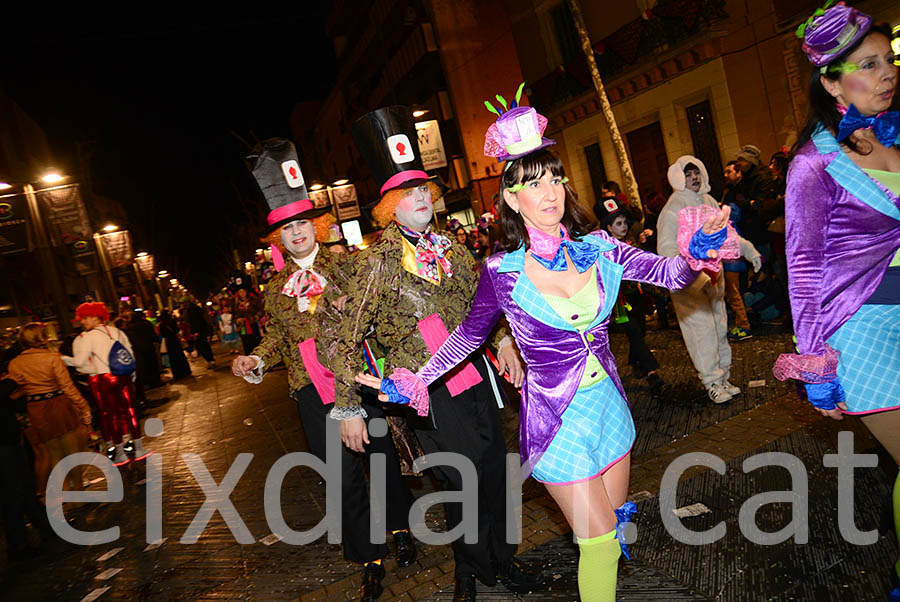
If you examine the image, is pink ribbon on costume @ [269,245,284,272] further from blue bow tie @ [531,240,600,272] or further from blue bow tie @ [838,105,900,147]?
blue bow tie @ [838,105,900,147]

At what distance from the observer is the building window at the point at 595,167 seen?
19.6 m

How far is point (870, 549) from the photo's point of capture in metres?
2.96

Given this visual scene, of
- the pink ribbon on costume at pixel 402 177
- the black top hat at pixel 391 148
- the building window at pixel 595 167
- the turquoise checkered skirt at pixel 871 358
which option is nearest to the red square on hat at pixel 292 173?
the black top hat at pixel 391 148

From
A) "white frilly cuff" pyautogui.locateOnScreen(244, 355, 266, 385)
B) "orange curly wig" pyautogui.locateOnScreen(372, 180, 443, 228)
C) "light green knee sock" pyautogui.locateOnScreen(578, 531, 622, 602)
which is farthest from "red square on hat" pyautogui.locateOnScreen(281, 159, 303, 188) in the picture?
"light green knee sock" pyautogui.locateOnScreen(578, 531, 622, 602)

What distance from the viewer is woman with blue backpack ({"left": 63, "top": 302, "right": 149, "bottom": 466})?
333 inches

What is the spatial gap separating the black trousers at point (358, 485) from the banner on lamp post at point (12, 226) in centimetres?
1158

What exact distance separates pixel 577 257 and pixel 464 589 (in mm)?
2003

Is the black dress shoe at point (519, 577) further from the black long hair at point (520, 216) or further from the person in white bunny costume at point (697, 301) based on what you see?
the person in white bunny costume at point (697, 301)

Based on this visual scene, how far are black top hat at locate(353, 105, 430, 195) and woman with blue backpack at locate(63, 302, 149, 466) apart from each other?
6.69 metres

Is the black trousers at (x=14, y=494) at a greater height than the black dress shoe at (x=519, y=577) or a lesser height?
greater

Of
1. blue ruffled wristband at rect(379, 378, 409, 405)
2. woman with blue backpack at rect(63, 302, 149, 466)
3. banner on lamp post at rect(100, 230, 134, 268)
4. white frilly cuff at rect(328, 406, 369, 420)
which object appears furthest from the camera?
banner on lamp post at rect(100, 230, 134, 268)

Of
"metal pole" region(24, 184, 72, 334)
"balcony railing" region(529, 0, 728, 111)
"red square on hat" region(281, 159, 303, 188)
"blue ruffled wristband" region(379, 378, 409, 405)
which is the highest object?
"balcony railing" region(529, 0, 728, 111)

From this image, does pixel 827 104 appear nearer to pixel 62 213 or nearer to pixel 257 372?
pixel 257 372

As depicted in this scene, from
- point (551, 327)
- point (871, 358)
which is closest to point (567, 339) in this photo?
A: point (551, 327)
